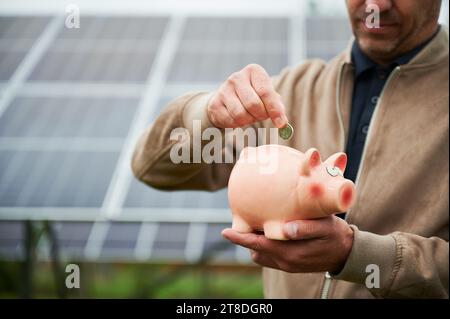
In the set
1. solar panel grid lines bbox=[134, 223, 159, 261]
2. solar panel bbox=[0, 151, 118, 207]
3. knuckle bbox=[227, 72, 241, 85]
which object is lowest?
solar panel grid lines bbox=[134, 223, 159, 261]

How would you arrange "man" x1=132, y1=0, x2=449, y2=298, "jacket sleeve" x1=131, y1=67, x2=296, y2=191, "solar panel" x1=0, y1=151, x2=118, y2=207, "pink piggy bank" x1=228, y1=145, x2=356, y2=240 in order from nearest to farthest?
"pink piggy bank" x1=228, y1=145, x2=356, y2=240
"man" x1=132, y1=0, x2=449, y2=298
"jacket sleeve" x1=131, y1=67, x2=296, y2=191
"solar panel" x1=0, y1=151, x2=118, y2=207

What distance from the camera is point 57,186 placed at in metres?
3.06

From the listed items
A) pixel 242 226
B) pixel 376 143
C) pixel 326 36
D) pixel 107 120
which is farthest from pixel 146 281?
pixel 242 226

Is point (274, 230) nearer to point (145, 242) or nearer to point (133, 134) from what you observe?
point (133, 134)

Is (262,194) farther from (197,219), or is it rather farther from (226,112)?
(197,219)

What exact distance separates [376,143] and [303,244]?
1.22 feet

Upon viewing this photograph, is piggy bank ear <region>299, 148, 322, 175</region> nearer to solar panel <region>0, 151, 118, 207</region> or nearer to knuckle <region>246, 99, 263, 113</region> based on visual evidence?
knuckle <region>246, 99, 263, 113</region>

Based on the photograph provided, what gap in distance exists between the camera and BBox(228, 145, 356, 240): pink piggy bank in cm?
102

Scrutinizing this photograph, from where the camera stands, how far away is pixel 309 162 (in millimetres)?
1026

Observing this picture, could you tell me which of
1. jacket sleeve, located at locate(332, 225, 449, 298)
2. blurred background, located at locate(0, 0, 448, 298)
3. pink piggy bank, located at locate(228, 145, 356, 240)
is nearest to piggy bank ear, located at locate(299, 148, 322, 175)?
pink piggy bank, located at locate(228, 145, 356, 240)

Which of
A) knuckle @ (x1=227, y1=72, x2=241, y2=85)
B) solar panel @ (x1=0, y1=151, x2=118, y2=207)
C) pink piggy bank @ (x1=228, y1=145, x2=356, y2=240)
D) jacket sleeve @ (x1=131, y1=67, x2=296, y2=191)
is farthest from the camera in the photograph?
solar panel @ (x1=0, y1=151, x2=118, y2=207)

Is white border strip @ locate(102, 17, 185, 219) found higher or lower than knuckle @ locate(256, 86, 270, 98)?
lower
